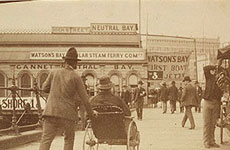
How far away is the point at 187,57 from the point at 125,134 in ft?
4.50

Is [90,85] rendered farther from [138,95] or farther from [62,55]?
[138,95]

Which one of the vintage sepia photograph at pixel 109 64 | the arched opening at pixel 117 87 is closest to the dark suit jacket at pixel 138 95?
the arched opening at pixel 117 87

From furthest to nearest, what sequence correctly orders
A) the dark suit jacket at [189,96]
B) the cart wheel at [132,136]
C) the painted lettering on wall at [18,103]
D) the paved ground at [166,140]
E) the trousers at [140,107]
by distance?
the trousers at [140,107] < the dark suit jacket at [189,96] < the painted lettering on wall at [18,103] < the paved ground at [166,140] < the cart wheel at [132,136]

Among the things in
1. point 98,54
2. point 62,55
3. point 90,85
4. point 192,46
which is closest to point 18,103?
point 90,85

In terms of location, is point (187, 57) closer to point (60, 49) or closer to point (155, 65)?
point (155, 65)

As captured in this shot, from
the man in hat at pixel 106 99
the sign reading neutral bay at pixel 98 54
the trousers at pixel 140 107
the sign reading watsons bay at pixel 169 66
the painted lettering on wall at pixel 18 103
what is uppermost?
the sign reading neutral bay at pixel 98 54

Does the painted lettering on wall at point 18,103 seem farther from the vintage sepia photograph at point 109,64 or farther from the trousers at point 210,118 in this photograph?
the trousers at point 210,118

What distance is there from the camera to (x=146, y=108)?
8.40 meters

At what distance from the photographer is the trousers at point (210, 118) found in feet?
14.9

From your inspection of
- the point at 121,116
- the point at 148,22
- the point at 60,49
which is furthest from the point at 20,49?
the point at 121,116

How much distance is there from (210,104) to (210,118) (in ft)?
0.43

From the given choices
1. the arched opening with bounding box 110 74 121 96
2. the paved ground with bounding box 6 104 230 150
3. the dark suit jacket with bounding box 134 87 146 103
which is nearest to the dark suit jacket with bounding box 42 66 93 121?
the arched opening with bounding box 110 74 121 96

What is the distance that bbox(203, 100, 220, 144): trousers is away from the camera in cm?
455

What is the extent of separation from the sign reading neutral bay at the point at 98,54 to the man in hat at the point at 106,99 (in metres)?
0.81
